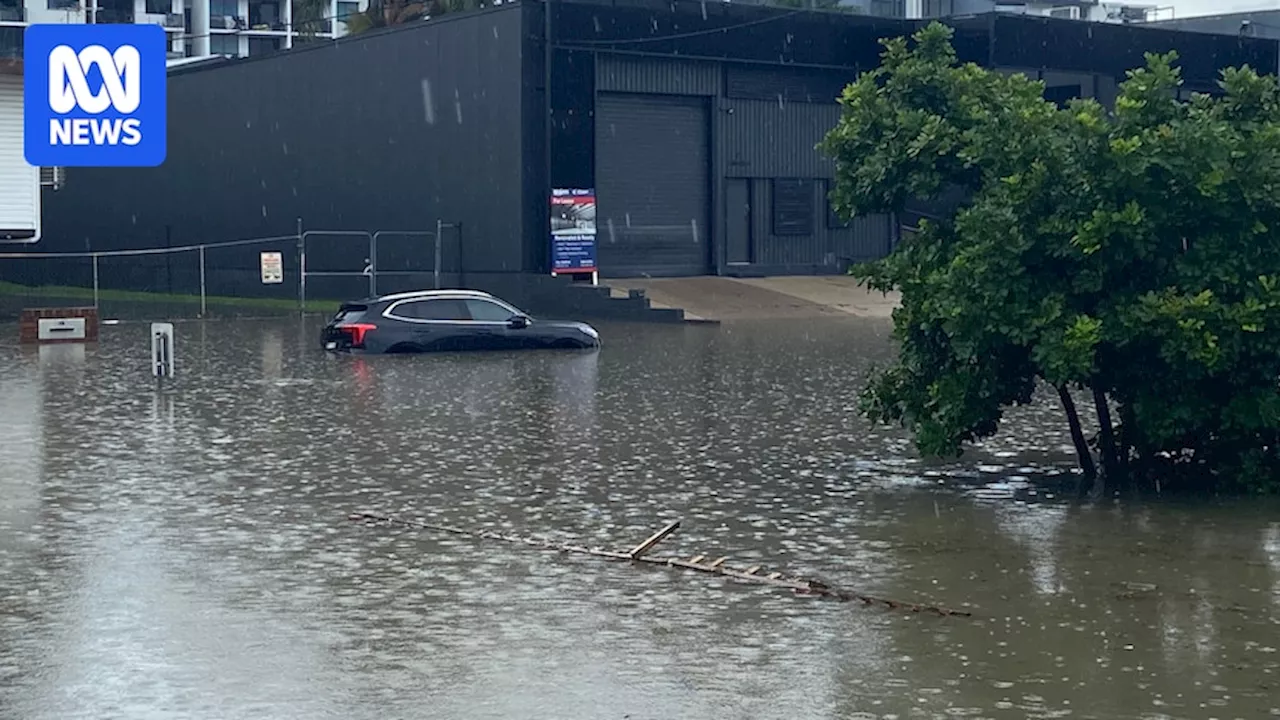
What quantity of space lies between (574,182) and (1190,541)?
32310 mm

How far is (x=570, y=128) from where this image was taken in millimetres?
44250

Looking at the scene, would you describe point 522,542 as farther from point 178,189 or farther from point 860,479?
point 178,189

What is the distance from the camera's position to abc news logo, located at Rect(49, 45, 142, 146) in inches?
1200

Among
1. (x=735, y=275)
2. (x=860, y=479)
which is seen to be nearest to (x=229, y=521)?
(x=860, y=479)

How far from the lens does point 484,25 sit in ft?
145

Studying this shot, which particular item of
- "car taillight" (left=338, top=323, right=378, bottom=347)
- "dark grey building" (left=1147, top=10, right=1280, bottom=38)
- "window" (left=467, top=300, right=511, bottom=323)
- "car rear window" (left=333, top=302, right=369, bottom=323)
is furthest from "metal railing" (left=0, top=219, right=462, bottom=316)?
"dark grey building" (left=1147, top=10, right=1280, bottom=38)

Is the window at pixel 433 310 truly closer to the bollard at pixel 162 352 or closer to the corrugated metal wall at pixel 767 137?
the bollard at pixel 162 352

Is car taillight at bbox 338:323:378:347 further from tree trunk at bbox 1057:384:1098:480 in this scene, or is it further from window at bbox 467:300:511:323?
tree trunk at bbox 1057:384:1098:480

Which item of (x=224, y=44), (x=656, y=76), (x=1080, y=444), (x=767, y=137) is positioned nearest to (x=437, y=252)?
(x=656, y=76)

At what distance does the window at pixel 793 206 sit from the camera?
49719mm

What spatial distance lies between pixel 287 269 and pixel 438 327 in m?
20.4

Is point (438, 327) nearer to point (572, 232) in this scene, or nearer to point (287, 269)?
point (572, 232)

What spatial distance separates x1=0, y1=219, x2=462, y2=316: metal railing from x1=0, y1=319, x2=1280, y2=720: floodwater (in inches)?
922

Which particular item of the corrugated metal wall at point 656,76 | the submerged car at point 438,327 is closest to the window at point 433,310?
the submerged car at point 438,327
